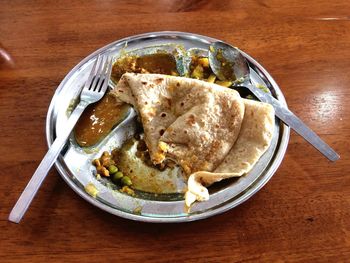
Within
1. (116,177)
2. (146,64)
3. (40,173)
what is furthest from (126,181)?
(146,64)

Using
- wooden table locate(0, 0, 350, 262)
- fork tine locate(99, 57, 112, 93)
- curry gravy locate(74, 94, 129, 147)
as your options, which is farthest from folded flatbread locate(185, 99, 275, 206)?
fork tine locate(99, 57, 112, 93)

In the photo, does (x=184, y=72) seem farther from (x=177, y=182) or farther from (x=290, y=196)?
(x=290, y=196)

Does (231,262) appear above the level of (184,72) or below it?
below

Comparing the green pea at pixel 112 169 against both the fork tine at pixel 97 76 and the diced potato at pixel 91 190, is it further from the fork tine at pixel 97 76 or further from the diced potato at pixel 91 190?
the fork tine at pixel 97 76

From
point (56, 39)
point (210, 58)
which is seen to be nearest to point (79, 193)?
point (210, 58)

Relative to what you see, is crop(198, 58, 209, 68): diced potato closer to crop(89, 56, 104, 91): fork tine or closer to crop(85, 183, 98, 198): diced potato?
crop(89, 56, 104, 91): fork tine

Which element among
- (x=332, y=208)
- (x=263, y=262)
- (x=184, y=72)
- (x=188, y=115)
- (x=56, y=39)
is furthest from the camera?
(x=56, y=39)

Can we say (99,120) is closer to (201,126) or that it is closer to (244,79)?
(201,126)
